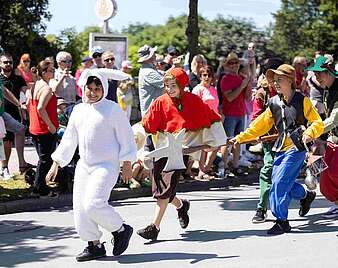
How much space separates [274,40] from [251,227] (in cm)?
6530

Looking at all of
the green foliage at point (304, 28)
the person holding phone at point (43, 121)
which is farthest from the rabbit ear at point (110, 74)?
the green foliage at point (304, 28)

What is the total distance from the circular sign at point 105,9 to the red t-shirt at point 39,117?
4223 mm

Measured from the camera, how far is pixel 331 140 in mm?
8578

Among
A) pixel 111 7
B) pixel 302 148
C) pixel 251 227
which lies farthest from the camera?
pixel 111 7

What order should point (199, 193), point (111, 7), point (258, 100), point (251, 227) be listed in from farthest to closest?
point (111, 7) < point (199, 193) < point (258, 100) < point (251, 227)

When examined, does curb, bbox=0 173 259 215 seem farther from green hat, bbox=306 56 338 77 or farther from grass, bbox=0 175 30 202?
green hat, bbox=306 56 338 77

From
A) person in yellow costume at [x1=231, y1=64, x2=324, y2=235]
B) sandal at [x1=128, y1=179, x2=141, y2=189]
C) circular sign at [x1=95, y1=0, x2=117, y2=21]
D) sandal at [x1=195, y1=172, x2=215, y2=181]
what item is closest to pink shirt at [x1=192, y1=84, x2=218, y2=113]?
sandal at [x1=195, y1=172, x2=215, y2=181]

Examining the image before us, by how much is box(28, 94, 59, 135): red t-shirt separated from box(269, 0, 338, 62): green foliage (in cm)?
5182

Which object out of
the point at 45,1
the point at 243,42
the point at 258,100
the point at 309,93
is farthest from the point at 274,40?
the point at 258,100

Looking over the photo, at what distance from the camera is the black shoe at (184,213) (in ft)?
26.8

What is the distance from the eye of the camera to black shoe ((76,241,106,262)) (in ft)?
22.7

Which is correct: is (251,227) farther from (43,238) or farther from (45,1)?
(45,1)

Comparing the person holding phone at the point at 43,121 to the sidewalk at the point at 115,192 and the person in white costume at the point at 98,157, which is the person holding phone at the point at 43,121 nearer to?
the sidewalk at the point at 115,192

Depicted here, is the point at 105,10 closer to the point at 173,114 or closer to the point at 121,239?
the point at 173,114
